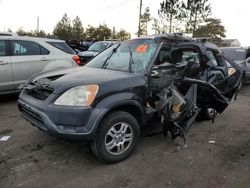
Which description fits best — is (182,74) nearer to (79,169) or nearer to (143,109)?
(143,109)

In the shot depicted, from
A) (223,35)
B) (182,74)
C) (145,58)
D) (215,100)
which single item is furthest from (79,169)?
(223,35)

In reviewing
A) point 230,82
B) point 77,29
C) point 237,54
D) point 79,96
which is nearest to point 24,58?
point 79,96

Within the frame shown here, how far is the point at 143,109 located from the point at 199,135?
1.60 m

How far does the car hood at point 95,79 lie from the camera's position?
371 centimetres

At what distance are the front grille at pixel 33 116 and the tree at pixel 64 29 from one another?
170 ft

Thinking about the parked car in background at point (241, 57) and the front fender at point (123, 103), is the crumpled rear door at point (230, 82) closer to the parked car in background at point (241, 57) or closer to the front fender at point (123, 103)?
the front fender at point (123, 103)

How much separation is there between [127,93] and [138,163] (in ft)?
3.29

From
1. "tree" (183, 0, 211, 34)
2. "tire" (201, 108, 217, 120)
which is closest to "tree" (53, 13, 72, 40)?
"tree" (183, 0, 211, 34)

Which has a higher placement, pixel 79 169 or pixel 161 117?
pixel 161 117

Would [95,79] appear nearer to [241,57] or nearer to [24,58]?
[24,58]

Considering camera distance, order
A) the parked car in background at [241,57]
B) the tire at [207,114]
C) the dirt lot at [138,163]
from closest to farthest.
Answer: the dirt lot at [138,163]
the tire at [207,114]
the parked car in background at [241,57]

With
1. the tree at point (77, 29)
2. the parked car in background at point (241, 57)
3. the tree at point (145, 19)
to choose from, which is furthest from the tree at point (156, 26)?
the parked car in background at point (241, 57)

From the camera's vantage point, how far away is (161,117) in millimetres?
4344

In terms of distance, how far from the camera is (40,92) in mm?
3984
